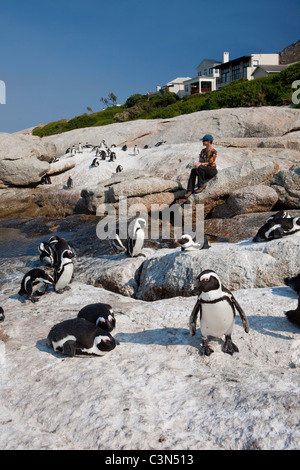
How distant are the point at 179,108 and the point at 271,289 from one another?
3318cm

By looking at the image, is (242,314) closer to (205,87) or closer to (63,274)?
(63,274)

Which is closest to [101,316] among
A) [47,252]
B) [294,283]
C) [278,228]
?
[294,283]

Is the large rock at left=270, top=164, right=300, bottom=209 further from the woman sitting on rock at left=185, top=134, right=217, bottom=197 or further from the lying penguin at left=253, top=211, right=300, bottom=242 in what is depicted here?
the lying penguin at left=253, top=211, right=300, bottom=242

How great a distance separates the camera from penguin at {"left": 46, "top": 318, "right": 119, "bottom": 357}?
4090 mm

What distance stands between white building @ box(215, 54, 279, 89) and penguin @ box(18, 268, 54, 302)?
207 ft

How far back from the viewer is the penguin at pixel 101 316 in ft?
15.2

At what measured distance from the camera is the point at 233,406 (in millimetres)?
3051

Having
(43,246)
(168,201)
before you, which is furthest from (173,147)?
(43,246)

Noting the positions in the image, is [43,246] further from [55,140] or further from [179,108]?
[179,108]

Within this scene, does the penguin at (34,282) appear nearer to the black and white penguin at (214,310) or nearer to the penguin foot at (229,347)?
the black and white penguin at (214,310)

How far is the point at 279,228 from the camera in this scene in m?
7.21

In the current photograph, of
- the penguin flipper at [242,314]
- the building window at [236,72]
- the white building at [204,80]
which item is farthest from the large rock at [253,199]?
the white building at [204,80]

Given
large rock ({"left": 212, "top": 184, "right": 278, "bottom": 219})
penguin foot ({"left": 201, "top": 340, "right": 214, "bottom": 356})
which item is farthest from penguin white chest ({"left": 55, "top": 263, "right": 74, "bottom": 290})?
large rock ({"left": 212, "top": 184, "right": 278, "bottom": 219})

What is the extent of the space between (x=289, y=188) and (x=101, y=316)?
31.0ft
